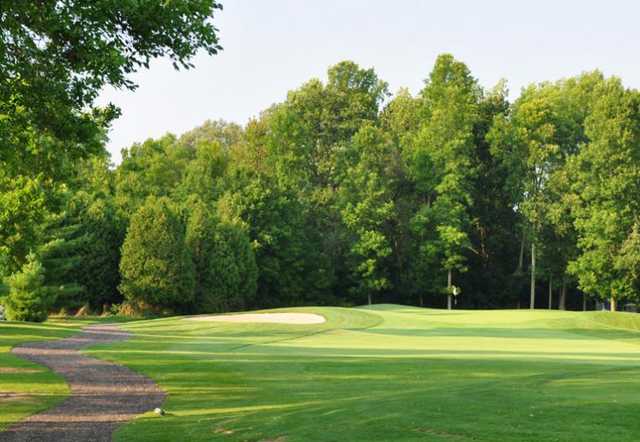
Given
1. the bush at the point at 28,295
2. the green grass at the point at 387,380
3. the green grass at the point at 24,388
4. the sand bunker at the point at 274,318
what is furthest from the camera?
the sand bunker at the point at 274,318

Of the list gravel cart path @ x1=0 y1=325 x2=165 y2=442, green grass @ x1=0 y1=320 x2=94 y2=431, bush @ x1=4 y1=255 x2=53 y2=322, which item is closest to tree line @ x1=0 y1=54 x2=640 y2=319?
bush @ x1=4 y1=255 x2=53 y2=322

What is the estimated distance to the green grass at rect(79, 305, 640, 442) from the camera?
10.6 m

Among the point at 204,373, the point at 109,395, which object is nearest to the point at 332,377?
the point at 204,373

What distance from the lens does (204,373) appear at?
20.7 meters

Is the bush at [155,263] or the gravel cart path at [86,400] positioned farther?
the bush at [155,263]

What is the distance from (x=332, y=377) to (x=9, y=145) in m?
9.82

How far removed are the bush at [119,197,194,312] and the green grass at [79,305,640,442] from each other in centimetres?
1176

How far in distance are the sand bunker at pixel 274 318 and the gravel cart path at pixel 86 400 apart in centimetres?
1494

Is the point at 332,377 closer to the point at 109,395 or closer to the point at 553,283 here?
the point at 109,395

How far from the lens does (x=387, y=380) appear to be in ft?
60.4

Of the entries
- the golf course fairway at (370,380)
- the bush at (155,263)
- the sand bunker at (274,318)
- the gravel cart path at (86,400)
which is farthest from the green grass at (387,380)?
the bush at (155,263)

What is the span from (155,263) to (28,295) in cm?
1109

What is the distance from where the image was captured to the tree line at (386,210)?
53906mm

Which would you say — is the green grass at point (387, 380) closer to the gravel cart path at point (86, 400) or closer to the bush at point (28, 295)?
the gravel cart path at point (86, 400)
